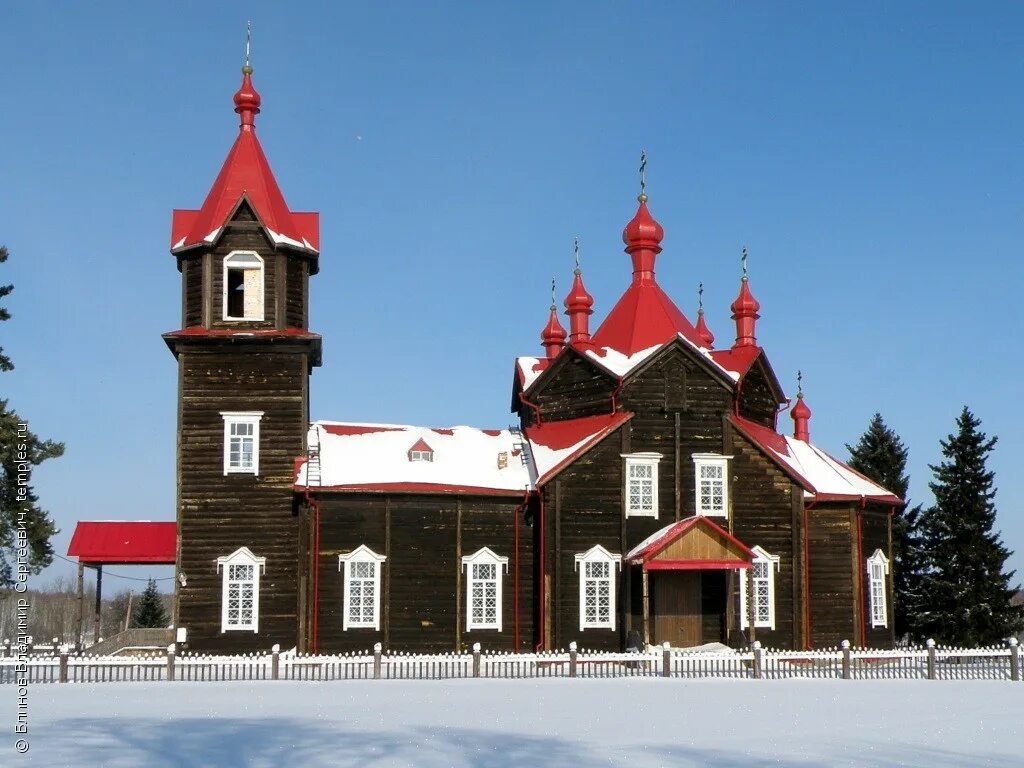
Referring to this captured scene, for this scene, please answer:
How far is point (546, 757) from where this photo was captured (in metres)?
13.9

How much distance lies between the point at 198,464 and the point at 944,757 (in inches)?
793

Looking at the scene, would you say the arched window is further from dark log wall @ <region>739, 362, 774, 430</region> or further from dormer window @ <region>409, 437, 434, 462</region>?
dormer window @ <region>409, 437, 434, 462</region>

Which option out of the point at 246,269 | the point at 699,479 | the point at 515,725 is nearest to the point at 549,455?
the point at 699,479

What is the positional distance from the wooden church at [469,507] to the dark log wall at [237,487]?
49 mm

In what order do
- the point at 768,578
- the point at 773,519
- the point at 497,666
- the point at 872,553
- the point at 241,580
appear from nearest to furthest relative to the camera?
the point at 497,666
the point at 241,580
the point at 768,578
the point at 773,519
the point at 872,553

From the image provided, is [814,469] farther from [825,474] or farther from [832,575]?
[832,575]

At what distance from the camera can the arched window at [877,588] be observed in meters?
33.0

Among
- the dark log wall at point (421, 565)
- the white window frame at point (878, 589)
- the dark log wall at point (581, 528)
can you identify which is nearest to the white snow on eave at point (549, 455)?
the dark log wall at point (581, 528)

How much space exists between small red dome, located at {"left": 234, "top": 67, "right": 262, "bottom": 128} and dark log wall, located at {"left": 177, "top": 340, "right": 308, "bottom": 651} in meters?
6.57

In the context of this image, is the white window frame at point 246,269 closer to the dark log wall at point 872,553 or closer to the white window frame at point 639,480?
the white window frame at point 639,480

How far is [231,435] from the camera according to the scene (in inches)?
1192

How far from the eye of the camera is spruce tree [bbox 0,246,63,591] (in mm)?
32688

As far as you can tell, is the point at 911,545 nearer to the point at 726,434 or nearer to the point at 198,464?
the point at 726,434

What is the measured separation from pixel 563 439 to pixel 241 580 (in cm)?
883
